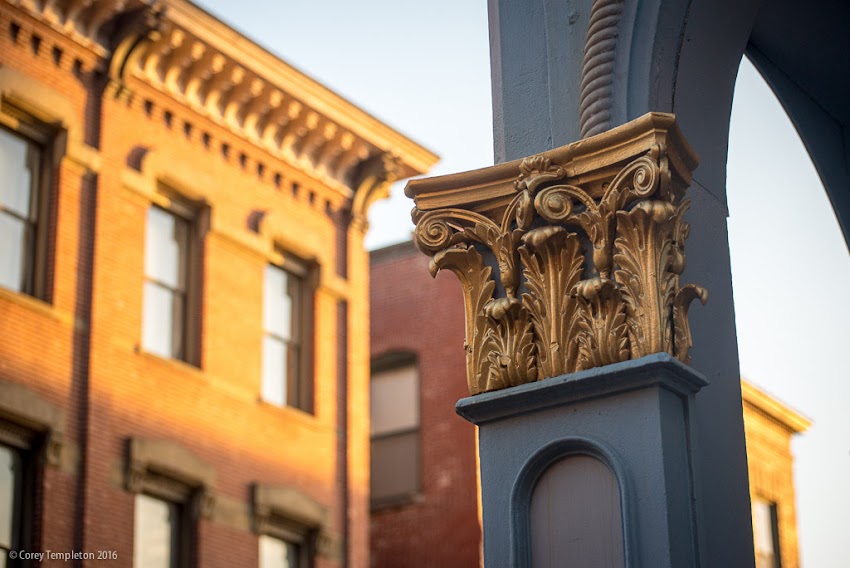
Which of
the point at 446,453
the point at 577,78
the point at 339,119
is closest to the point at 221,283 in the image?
the point at 339,119

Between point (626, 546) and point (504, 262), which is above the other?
point (504, 262)

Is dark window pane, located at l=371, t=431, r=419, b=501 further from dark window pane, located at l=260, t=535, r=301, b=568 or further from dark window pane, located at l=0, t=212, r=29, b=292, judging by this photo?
dark window pane, located at l=0, t=212, r=29, b=292

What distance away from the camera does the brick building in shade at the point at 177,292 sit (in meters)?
17.4

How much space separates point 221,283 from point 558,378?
1525 centimetres

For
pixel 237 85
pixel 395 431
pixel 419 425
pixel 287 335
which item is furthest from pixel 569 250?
pixel 395 431

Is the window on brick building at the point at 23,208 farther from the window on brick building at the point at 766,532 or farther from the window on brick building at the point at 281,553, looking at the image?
the window on brick building at the point at 766,532

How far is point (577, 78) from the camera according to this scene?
555 centimetres

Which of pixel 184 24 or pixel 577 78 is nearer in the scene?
pixel 577 78

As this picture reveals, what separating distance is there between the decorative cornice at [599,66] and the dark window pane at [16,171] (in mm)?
13155

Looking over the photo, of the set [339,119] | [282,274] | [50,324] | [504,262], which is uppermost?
[339,119]

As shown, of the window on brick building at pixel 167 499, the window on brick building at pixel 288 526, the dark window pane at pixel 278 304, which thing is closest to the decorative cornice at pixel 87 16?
the dark window pane at pixel 278 304

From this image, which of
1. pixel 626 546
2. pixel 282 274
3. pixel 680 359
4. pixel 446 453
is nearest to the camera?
pixel 626 546

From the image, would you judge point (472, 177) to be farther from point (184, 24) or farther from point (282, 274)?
point (282, 274)

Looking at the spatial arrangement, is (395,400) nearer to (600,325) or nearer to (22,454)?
(22,454)
